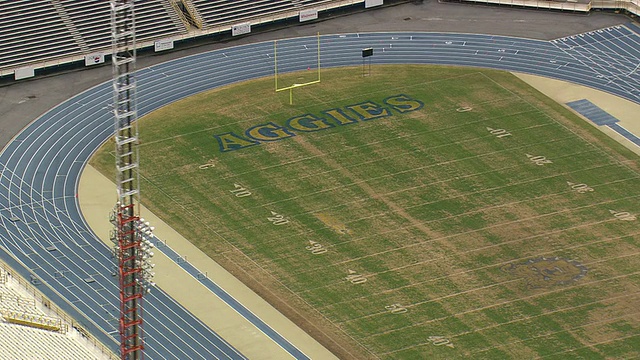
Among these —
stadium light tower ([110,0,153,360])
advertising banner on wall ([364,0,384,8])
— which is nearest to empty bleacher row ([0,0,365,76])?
advertising banner on wall ([364,0,384,8])

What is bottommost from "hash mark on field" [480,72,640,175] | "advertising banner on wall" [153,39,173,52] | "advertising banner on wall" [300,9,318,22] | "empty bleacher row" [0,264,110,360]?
"empty bleacher row" [0,264,110,360]

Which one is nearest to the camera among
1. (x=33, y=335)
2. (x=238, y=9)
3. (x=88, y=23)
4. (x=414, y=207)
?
(x=33, y=335)

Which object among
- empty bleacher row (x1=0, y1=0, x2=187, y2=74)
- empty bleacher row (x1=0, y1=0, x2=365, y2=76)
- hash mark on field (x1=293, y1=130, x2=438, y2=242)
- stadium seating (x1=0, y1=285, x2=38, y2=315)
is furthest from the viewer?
empty bleacher row (x1=0, y1=0, x2=365, y2=76)

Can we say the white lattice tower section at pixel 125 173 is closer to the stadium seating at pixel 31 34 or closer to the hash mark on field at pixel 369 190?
the hash mark on field at pixel 369 190

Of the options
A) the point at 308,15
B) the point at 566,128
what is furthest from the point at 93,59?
the point at 566,128

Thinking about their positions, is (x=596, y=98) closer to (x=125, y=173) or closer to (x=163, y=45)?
(x=163, y=45)

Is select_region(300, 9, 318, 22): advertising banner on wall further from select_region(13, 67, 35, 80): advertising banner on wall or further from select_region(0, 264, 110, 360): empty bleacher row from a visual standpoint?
select_region(0, 264, 110, 360): empty bleacher row

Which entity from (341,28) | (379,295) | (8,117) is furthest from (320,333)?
(341,28)
